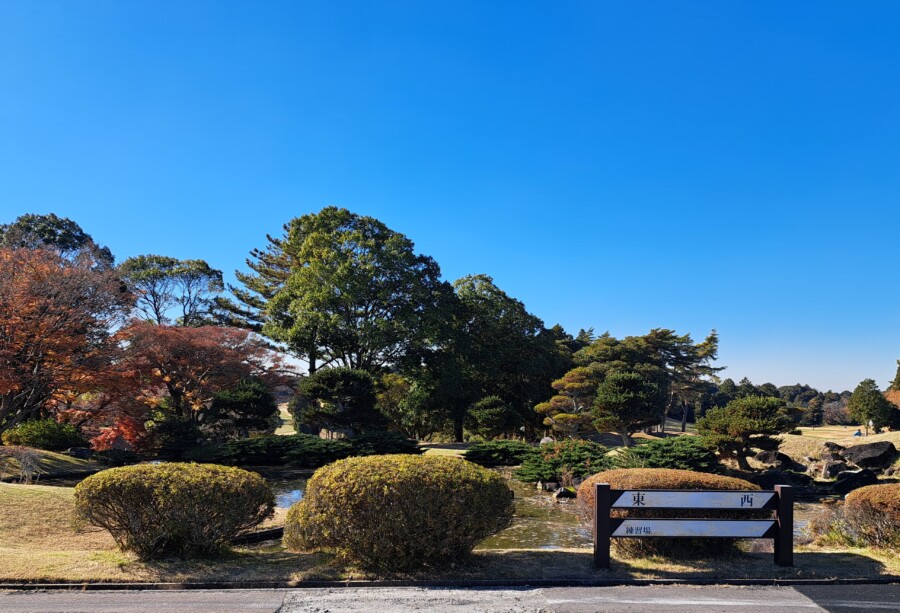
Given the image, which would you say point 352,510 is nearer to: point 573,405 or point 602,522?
point 602,522

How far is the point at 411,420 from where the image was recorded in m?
28.0

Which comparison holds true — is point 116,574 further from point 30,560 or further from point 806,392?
point 806,392

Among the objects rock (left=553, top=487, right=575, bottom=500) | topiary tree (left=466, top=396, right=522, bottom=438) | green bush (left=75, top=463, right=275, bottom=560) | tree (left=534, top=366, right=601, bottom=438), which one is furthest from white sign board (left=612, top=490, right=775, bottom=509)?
tree (left=534, top=366, right=601, bottom=438)

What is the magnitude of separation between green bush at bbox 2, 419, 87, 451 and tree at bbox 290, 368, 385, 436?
7.95m

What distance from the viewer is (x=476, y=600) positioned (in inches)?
185

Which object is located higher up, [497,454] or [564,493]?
[497,454]

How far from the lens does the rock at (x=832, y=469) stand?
1911 centimetres

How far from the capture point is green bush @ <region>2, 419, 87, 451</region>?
56.0ft

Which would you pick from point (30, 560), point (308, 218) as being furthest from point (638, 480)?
point (308, 218)

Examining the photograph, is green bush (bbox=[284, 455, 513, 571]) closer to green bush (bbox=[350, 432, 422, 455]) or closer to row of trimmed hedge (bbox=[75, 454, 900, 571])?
row of trimmed hedge (bbox=[75, 454, 900, 571])

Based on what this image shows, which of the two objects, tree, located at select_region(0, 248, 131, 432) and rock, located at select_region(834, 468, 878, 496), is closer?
tree, located at select_region(0, 248, 131, 432)

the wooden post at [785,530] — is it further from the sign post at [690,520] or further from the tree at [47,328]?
the tree at [47,328]

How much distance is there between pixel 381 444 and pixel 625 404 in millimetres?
10716

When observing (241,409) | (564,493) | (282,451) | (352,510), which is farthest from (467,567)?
(241,409)
